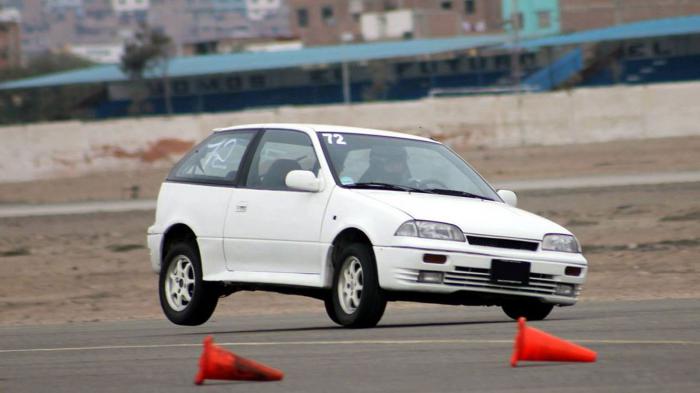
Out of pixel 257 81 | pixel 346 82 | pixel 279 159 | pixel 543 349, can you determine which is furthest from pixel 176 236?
pixel 257 81

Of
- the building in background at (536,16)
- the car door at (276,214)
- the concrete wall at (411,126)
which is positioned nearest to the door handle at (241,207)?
the car door at (276,214)

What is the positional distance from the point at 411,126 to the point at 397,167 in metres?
30.5

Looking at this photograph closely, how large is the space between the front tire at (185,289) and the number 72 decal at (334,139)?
4.86ft

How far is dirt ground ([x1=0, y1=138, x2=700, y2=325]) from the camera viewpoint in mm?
16453

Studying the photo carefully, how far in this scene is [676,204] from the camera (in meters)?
26.2

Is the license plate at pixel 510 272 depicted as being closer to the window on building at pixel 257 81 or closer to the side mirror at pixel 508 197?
the side mirror at pixel 508 197

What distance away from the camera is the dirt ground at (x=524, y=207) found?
16.5 metres

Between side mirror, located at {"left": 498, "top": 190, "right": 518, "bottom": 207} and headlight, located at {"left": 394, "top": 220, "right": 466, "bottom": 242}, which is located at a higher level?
headlight, located at {"left": 394, "top": 220, "right": 466, "bottom": 242}

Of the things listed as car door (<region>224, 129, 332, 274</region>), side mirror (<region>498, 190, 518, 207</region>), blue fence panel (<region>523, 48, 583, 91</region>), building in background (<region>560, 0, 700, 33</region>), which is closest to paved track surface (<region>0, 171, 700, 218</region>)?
side mirror (<region>498, 190, 518, 207</region>)

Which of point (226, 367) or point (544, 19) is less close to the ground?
point (226, 367)

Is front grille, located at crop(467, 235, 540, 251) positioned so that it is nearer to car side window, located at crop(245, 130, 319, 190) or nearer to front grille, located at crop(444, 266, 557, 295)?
front grille, located at crop(444, 266, 557, 295)

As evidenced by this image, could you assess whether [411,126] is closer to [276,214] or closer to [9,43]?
[276,214]

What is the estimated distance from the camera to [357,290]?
10.8 meters

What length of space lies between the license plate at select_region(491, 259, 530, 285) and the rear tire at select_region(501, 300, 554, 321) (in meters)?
0.59
